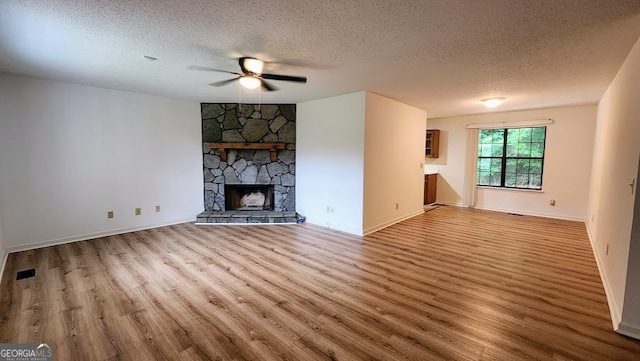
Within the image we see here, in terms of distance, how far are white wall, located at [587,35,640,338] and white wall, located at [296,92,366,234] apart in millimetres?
2801

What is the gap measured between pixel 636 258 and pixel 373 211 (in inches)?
119

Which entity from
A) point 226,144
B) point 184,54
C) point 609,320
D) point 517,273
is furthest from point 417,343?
point 226,144

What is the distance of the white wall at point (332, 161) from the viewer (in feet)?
14.6

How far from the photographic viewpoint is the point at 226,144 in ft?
17.5

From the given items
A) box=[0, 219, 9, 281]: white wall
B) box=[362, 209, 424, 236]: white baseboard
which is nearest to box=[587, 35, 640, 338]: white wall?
box=[362, 209, 424, 236]: white baseboard

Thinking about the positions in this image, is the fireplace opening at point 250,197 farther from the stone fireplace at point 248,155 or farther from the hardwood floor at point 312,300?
the hardwood floor at point 312,300

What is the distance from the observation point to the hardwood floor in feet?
6.18

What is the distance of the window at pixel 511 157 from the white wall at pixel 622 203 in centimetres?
295

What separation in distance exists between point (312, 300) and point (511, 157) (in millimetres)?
6119

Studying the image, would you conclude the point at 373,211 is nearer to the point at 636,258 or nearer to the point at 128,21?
the point at 636,258

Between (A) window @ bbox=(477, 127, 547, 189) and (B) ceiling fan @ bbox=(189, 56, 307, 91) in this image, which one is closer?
(B) ceiling fan @ bbox=(189, 56, 307, 91)

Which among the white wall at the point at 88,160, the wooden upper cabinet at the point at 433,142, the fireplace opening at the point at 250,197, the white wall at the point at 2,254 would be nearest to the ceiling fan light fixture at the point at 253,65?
the white wall at the point at 88,160

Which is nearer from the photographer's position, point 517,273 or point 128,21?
point 128,21

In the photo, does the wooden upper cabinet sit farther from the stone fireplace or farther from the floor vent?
the floor vent
